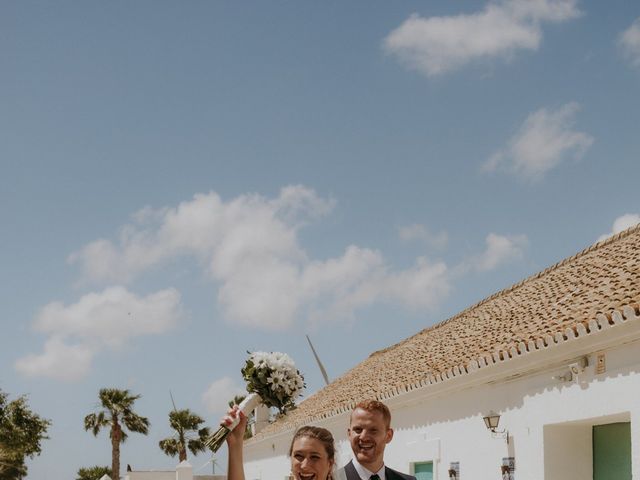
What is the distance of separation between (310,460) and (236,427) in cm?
40

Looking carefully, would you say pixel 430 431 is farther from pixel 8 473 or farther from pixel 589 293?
pixel 8 473

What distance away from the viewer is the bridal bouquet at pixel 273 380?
4211 mm

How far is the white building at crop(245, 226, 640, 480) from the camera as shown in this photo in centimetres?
819

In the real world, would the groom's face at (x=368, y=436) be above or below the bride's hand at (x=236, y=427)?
below

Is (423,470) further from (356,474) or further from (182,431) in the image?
(182,431)

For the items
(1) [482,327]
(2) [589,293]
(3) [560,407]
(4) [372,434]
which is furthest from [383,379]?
(4) [372,434]

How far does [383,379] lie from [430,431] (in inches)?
163

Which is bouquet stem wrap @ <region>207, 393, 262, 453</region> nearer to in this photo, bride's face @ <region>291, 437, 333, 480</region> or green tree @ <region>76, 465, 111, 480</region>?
bride's face @ <region>291, 437, 333, 480</region>

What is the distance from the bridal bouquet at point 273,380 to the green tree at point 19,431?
98.9 feet

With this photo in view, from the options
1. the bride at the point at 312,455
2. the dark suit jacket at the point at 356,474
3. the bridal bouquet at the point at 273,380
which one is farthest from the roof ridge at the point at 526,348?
the bride at the point at 312,455

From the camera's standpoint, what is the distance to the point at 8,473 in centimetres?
3359

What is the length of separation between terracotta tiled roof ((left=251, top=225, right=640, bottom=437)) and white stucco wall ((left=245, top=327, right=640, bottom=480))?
242 mm

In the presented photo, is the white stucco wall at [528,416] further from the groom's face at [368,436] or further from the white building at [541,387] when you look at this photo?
the groom's face at [368,436]

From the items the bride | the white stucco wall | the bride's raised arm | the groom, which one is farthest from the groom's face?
the white stucco wall
